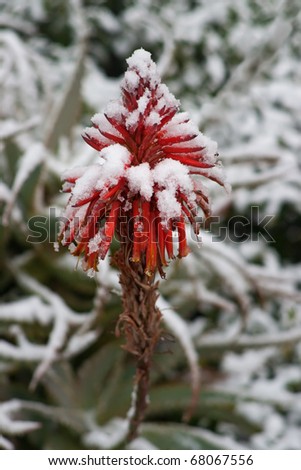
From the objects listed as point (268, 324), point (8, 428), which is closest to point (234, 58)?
point (268, 324)

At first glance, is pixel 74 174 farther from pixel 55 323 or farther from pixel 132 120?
pixel 55 323

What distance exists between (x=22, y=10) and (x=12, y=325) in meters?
1.25

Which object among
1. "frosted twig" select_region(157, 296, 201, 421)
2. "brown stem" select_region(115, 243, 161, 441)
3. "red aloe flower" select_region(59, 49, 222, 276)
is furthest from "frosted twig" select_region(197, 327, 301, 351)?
"red aloe flower" select_region(59, 49, 222, 276)

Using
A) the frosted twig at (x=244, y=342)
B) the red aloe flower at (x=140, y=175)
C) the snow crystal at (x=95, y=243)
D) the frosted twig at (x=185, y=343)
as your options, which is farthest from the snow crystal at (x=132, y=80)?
the frosted twig at (x=244, y=342)

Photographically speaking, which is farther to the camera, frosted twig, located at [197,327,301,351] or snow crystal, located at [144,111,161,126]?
frosted twig, located at [197,327,301,351]

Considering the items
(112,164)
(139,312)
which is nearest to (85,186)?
(112,164)

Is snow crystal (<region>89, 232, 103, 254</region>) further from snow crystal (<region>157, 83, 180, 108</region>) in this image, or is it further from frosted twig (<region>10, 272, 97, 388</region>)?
frosted twig (<region>10, 272, 97, 388</region>)

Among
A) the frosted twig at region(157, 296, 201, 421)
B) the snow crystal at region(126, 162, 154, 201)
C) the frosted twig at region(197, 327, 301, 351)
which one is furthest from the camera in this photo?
the frosted twig at region(197, 327, 301, 351)

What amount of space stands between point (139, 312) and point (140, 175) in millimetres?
182

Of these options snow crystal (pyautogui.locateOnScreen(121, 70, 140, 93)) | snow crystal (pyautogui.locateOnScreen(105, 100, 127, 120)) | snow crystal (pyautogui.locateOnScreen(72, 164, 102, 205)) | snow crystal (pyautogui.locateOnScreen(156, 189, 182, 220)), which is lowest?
snow crystal (pyautogui.locateOnScreen(156, 189, 182, 220))

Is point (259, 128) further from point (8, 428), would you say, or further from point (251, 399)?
point (8, 428)

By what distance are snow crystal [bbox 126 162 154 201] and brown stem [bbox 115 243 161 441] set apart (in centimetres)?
9

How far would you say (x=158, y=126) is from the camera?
555 mm

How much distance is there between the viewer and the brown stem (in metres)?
0.62
